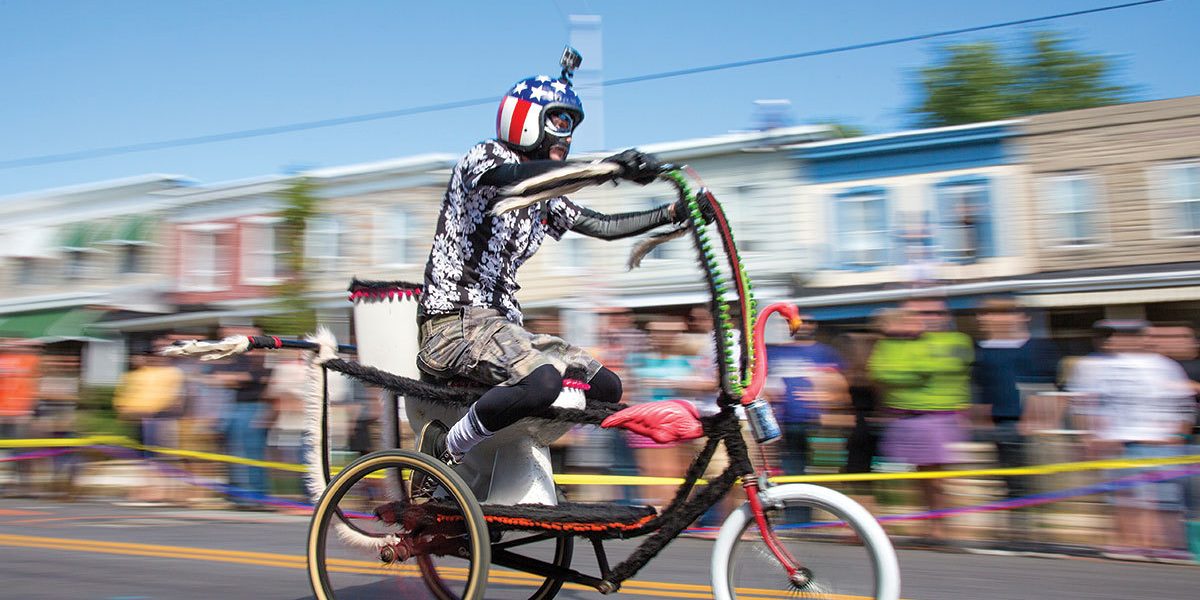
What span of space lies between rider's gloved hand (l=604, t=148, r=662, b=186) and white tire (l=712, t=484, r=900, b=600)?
1173 millimetres

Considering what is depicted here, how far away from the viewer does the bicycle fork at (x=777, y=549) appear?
3633mm

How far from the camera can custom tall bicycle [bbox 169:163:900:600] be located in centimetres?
365

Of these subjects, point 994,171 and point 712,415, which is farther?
point 994,171

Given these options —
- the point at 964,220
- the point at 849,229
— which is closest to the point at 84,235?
the point at 849,229

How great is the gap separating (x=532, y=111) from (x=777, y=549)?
192cm

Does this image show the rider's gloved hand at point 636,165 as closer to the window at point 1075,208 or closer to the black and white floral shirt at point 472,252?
the black and white floral shirt at point 472,252

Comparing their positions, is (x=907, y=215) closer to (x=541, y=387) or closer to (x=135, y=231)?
(x=541, y=387)

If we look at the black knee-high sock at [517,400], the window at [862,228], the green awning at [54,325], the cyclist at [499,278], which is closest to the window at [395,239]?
the green awning at [54,325]

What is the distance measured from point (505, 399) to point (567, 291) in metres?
21.4

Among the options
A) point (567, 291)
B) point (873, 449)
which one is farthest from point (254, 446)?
point (567, 291)

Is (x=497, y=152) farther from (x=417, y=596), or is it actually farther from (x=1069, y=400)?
(x=1069, y=400)

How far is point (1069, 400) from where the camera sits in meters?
7.62

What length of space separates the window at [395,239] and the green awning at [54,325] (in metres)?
9.37

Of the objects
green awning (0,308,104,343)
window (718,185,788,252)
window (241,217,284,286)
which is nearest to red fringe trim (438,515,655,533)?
window (718,185,788,252)
